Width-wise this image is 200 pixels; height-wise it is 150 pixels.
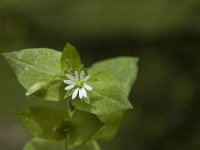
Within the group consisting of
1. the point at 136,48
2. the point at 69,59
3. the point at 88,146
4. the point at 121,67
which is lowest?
→ the point at 136,48

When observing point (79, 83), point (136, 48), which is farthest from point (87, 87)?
point (136, 48)

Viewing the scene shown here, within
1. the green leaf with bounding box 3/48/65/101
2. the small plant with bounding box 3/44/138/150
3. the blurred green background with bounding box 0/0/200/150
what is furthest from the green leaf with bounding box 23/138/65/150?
the blurred green background with bounding box 0/0/200/150

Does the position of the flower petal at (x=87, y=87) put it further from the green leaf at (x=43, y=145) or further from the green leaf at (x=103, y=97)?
the green leaf at (x=43, y=145)

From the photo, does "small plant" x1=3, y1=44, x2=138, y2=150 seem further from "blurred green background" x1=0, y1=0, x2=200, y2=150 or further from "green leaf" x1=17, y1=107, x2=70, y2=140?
"blurred green background" x1=0, y1=0, x2=200, y2=150

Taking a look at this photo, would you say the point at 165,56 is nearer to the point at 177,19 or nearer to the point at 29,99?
the point at 177,19

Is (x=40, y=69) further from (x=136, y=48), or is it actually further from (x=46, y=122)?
(x=136, y=48)

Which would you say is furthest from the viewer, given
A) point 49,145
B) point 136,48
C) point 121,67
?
point 136,48

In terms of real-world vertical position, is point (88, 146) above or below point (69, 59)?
below
